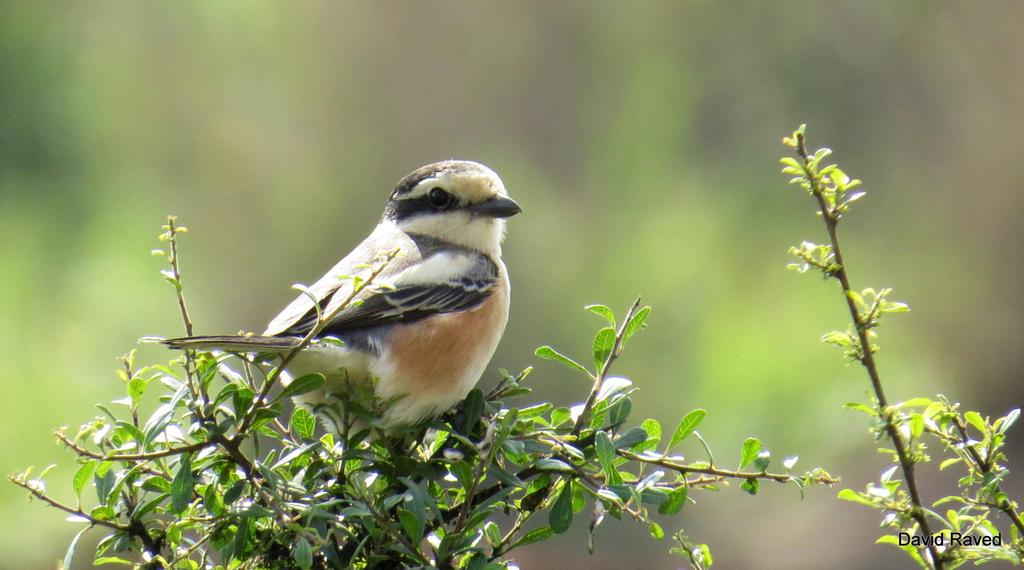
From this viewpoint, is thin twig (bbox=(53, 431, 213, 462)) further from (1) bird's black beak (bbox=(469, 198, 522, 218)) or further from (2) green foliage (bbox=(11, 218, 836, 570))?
(1) bird's black beak (bbox=(469, 198, 522, 218))

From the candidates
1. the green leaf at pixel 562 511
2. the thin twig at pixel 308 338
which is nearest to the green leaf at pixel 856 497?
the green leaf at pixel 562 511

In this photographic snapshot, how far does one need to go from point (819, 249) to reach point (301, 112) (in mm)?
4945

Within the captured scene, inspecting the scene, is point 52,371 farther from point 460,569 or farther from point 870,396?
point 870,396

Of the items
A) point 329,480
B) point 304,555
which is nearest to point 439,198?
point 329,480

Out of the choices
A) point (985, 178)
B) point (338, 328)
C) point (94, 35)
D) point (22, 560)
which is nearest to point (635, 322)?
point (338, 328)

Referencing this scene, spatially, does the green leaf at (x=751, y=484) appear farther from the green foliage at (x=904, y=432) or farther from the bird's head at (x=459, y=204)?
the bird's head at (x=459, y=204)

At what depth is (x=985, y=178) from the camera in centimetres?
588

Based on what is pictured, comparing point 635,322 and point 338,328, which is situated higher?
point 338,328

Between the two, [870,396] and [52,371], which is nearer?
[870,396]

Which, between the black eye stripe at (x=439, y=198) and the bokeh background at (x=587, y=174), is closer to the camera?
the black eye stripe at (x=439, y=198)

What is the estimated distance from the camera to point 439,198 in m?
2.49

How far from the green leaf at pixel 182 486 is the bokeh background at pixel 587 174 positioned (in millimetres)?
3430

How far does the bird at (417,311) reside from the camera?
1.71 m

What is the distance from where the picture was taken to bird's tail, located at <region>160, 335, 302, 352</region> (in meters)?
1.30
